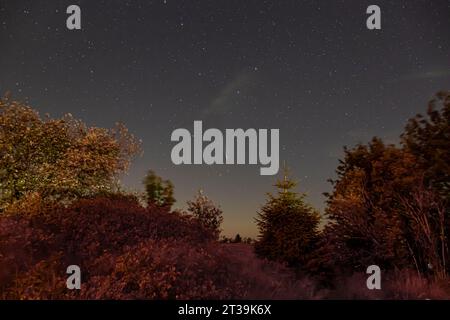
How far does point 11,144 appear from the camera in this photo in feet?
64.5

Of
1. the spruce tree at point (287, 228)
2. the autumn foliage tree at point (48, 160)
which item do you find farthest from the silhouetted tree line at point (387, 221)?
the autumn foliage tree at point (48, 160)

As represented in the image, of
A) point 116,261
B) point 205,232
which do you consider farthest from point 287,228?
point 116,261

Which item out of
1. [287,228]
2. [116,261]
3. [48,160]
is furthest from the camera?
[48,160]

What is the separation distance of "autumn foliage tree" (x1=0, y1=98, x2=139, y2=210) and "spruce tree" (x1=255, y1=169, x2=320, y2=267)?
8.96m

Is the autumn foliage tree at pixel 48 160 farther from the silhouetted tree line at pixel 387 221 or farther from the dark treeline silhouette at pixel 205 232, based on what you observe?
the silhouetted tree line at pixel 387 221

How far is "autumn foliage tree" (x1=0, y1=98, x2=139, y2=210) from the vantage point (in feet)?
63.3

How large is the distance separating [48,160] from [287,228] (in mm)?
12393

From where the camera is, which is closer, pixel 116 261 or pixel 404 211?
pixel 116 261

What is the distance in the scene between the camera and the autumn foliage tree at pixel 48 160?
63.3 ft

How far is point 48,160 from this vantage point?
20.6 meters

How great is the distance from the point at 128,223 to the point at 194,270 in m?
4.17

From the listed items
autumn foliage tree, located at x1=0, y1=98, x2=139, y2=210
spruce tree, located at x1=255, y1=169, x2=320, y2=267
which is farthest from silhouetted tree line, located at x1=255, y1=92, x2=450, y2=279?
autumn foliage tree, located at x1=0, y1=98, x2=139, y2=210

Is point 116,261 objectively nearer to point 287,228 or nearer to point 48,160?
point 287,228

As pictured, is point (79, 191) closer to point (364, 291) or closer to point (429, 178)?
point (364, 291)
